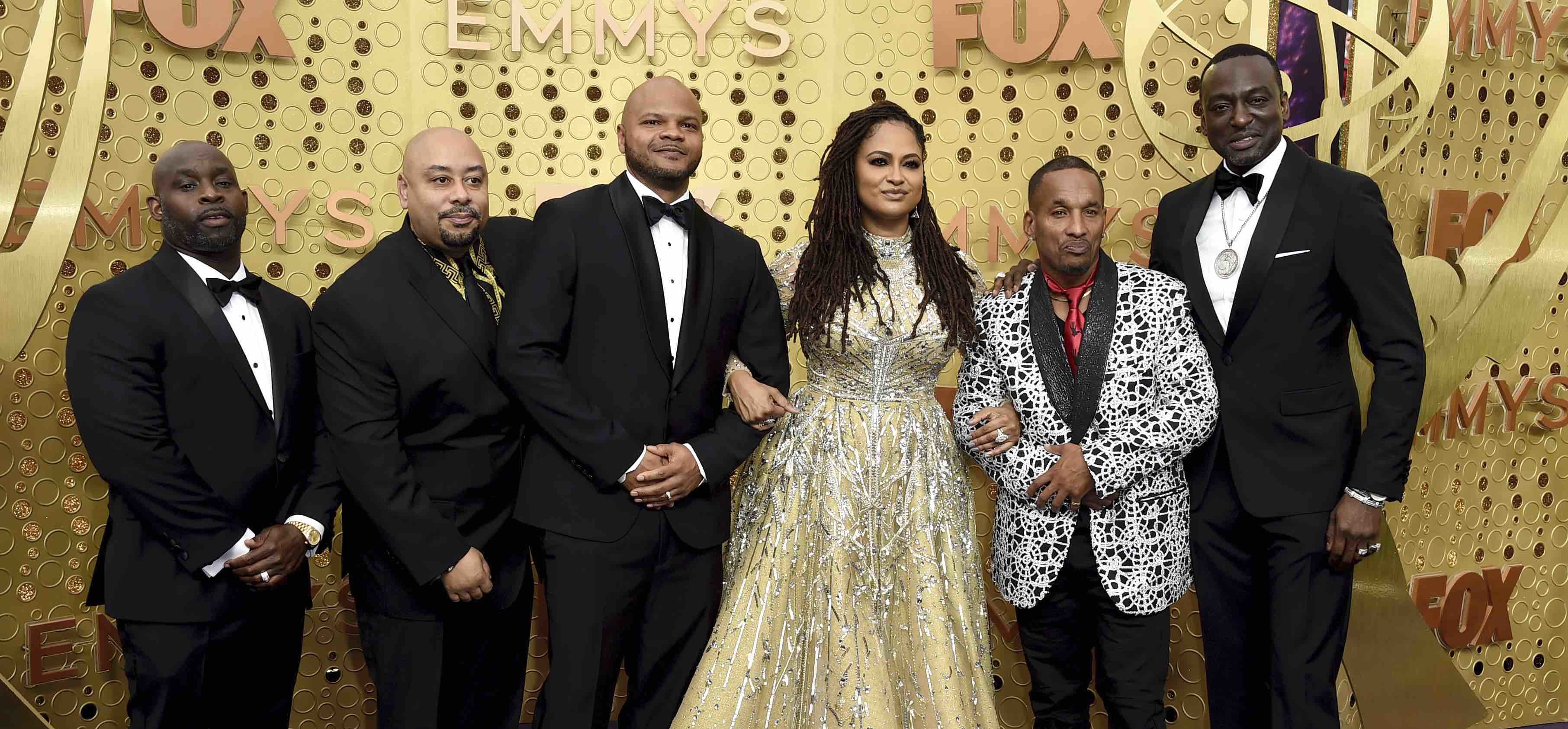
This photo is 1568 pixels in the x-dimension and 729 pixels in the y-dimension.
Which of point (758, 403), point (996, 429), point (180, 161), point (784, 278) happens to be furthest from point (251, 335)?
point (996, 429)

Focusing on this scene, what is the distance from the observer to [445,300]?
100 inches

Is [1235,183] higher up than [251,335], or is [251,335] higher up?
[1235,183]

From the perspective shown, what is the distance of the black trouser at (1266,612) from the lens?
269 centimetres

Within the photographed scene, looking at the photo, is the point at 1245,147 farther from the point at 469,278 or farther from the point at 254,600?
the point at 254,600

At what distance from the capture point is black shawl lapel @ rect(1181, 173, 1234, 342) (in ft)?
8.91

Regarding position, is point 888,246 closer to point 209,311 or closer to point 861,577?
point 861,577

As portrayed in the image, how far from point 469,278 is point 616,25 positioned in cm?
146

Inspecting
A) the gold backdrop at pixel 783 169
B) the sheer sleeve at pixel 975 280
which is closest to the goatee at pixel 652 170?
the sheer sleeve at pixel 975 280

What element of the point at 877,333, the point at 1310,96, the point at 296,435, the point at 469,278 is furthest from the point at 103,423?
the point at 1310,96

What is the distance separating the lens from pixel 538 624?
3.93 meters

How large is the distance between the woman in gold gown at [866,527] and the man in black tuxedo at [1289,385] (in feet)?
2.11

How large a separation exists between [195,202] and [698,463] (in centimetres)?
144

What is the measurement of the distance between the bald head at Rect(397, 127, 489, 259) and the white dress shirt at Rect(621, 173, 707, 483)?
0.41 meters

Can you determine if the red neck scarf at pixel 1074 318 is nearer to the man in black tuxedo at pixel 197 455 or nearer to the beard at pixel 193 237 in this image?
the man in black tuxedo at pixel 197 455
